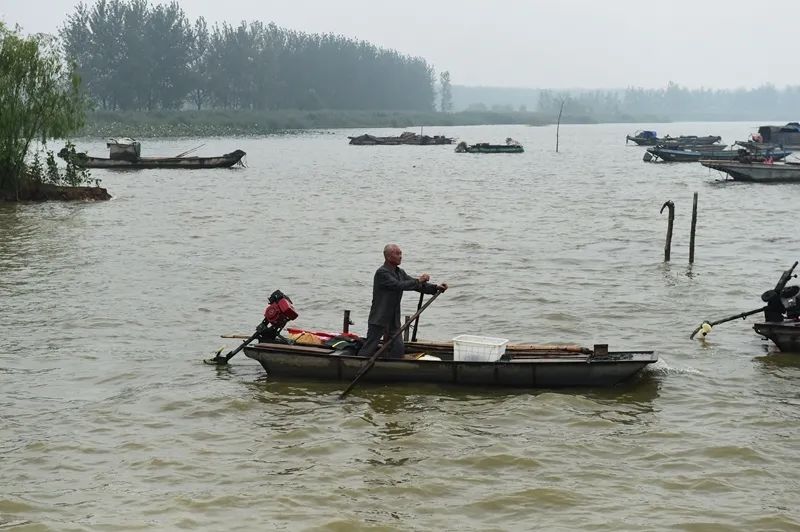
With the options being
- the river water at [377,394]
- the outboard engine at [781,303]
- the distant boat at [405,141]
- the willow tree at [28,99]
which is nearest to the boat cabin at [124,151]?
the willow tree at [28,99]

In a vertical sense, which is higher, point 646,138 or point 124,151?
point 646,138

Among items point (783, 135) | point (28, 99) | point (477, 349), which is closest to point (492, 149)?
point (783, 135)

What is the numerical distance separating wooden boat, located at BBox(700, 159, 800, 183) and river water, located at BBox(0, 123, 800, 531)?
14.3 m

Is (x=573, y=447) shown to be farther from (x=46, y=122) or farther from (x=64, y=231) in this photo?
(x=46, y=122)

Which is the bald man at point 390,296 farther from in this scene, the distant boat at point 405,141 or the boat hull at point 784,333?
the distant boat at point 405,141

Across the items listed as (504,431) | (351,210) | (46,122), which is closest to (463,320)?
(504,431)

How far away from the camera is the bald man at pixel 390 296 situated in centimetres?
1279

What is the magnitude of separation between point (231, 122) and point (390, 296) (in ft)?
352

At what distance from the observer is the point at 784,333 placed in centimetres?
1459

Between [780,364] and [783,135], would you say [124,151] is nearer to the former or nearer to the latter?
[780,364]

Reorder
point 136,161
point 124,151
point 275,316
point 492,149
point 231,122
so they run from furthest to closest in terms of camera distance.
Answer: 1. point 231,122
2. point 492,149
3. point 136,161
4. point 124,151
5. point 275,316

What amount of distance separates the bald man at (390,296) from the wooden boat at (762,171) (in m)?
37.8

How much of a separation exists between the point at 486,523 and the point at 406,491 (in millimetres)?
1176

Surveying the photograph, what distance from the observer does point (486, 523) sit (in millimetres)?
9016
